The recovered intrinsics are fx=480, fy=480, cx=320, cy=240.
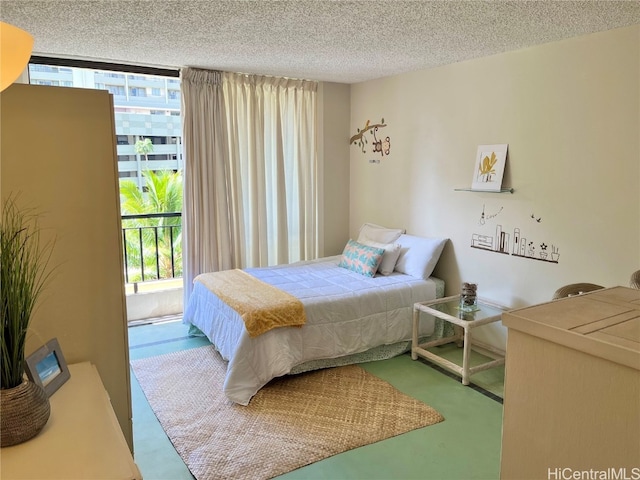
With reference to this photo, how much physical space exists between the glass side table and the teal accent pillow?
0.56 m

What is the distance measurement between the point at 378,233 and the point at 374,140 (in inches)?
37.8

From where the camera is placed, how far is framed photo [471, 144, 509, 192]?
3.60 metres

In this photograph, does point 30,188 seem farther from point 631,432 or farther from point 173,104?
point 173,104

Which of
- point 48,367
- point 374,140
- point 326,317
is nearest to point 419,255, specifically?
point 326,317

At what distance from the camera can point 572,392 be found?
0.74 m

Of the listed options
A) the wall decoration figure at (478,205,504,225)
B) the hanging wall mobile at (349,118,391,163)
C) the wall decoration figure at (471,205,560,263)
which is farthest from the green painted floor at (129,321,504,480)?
the hanging wall mobile at (349,118,391,163)

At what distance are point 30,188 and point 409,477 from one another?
6.80 ft

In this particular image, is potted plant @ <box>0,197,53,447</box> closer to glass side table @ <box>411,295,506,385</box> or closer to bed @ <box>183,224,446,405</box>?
bed @ <box>183,224,446,405</box>

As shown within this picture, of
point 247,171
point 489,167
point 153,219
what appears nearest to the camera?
point 489,167

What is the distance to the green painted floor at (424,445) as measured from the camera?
238 cm

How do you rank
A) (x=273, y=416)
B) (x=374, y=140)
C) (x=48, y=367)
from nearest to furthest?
(x=48, y=367) < (x=273, y=416) < (x=374, y=140)

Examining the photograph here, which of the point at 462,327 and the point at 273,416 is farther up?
the point at 462,327

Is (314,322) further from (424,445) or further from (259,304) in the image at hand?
(424,445)

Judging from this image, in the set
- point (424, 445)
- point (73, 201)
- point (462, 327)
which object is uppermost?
point (73, 201)
